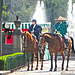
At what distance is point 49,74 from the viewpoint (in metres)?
22.5

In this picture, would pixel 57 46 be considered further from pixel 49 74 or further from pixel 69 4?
pixel 69 4

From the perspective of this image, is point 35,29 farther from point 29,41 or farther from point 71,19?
point 71,19

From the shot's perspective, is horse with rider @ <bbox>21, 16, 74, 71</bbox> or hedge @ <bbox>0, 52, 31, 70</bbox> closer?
hedge @ <bbox>0, 52, 31, 70</bbox>

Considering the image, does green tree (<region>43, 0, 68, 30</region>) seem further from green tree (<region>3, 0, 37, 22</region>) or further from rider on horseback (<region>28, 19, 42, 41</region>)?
rider on horseback (<region>28, 19, 42, 41</region>)

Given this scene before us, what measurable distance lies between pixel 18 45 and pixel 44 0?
6791 centimetres

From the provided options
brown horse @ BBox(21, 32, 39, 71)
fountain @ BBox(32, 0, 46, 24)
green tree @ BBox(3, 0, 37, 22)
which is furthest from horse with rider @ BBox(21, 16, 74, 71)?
green tree @ BBox(3, 0, 37, 22)

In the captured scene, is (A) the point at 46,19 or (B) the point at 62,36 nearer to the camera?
(B) the point at 62,36

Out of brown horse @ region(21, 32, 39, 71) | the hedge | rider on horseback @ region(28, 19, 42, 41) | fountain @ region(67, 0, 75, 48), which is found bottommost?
the hedge

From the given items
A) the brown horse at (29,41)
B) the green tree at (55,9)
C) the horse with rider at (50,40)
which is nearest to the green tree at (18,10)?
the green tree at (55,9)

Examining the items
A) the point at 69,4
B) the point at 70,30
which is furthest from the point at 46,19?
the point at 70,30

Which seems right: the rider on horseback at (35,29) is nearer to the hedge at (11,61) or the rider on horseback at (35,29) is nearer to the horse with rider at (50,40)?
the horse with rider at (50,40)

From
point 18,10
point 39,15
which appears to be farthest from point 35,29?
point 18,10

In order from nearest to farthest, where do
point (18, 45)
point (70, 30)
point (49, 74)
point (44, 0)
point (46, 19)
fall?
point (49, 74), point (18, 45), point (70, 30), point (46, 19), point (44, 0)

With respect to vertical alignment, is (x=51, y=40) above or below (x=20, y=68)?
above
